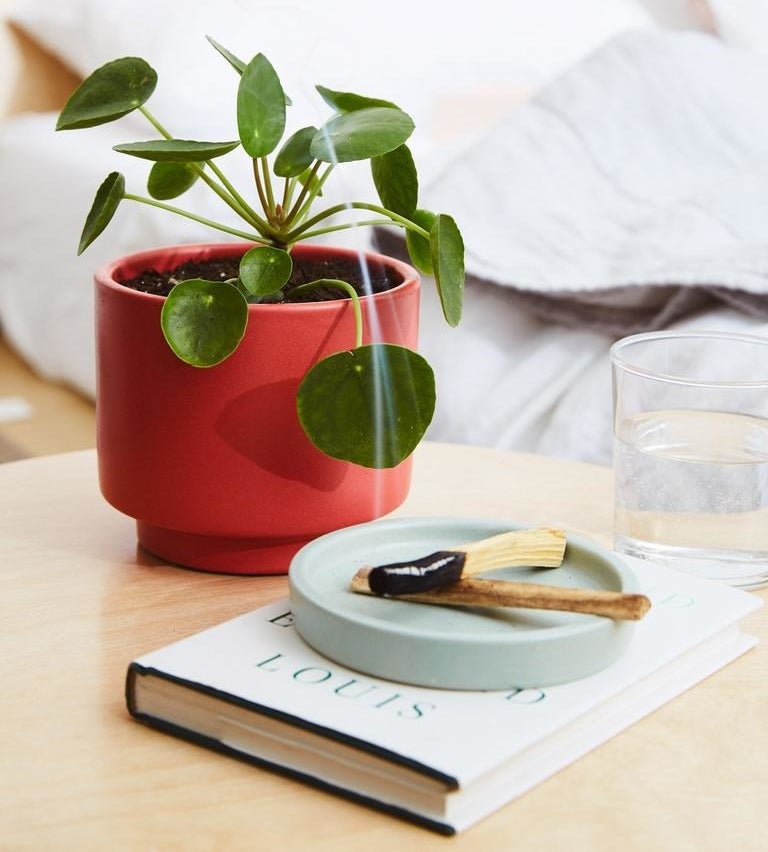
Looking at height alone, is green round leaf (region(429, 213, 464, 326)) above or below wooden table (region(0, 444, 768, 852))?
above

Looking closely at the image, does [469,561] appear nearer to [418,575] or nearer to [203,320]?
[418,575]

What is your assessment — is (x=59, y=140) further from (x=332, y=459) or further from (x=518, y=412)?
(x=332, y=459)

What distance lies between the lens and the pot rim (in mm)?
639

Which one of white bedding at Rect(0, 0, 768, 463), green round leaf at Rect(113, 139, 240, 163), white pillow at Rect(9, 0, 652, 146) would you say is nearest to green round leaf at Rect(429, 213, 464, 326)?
green round leaf at Rect(113, 139, 240, 163)

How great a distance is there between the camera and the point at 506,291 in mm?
1274

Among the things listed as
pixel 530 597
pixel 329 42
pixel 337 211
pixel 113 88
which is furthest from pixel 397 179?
pixel 329 42

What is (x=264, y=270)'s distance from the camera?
2.08 ft

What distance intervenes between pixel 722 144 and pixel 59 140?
2.81ft

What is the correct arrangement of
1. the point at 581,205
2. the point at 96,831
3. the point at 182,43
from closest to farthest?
the point at 96,831, the point at 581,205, the point at 182,43

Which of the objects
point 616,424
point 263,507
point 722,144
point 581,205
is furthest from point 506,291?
point 263,507

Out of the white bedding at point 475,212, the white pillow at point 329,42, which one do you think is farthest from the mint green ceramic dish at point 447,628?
the white pillow at point 329,42

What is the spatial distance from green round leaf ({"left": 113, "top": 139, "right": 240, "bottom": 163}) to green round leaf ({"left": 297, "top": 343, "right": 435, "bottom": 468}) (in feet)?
0.36

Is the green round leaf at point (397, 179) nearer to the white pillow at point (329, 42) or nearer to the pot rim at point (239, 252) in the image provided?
the pot rim at point (239, 252)

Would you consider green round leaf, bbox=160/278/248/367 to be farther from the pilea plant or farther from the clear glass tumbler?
the clear glass tumbler
